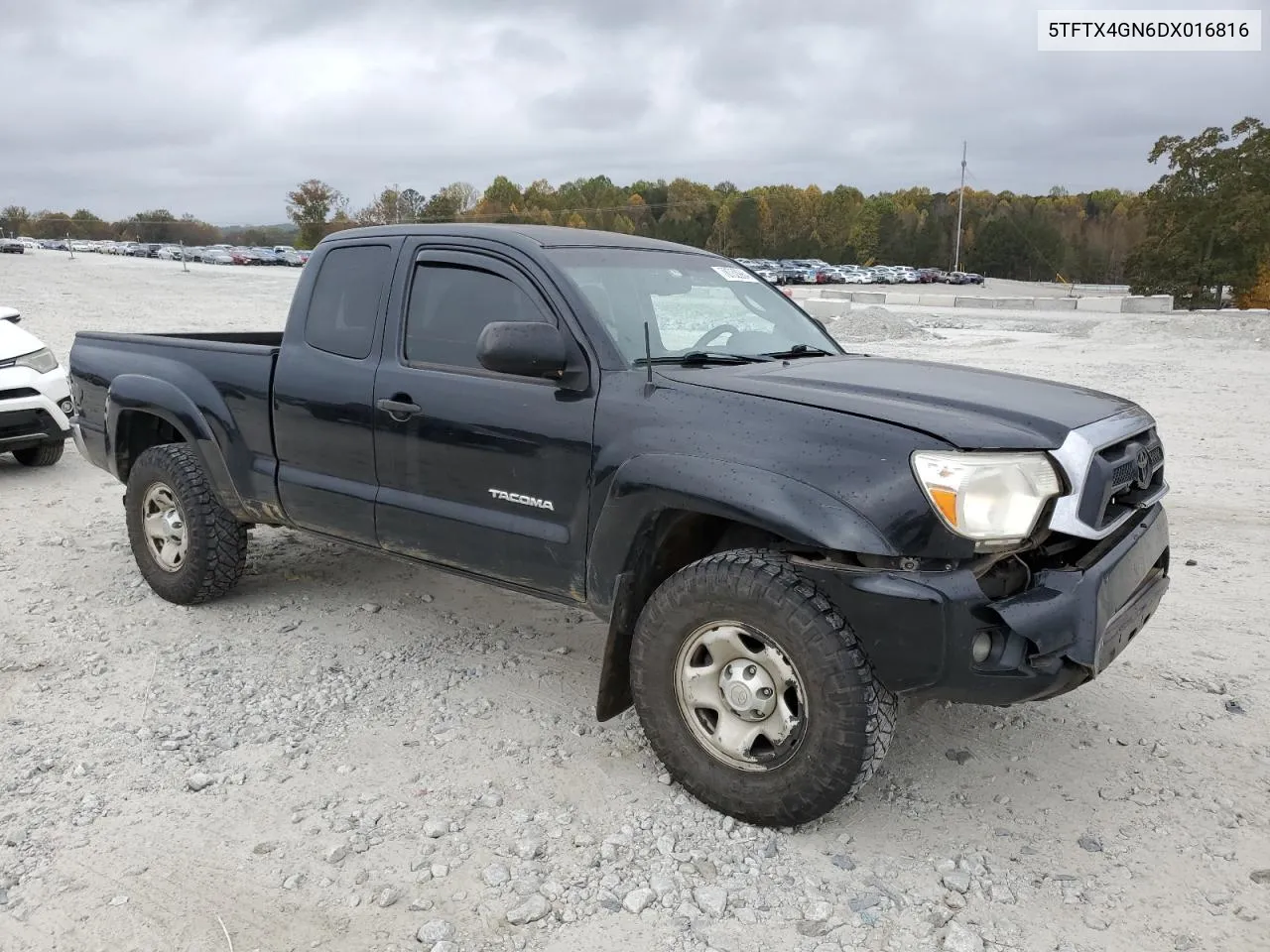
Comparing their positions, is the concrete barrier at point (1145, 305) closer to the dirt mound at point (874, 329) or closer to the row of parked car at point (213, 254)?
the dirt mound at point (874, 329)

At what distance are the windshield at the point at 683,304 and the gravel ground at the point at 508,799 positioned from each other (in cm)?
154

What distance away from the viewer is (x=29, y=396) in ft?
25.5

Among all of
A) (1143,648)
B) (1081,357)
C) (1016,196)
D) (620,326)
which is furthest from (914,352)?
(1016,196)

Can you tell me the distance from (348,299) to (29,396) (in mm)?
4830

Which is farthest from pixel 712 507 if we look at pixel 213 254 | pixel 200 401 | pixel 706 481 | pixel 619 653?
pixel 213 254

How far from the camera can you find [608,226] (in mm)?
101750

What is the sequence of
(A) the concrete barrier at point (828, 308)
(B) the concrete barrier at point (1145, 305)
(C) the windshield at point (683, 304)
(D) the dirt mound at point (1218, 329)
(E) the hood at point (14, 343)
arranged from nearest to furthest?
(C) the windshield at point (683, 304) → (E) the hood at point (14, 343) → (D) the dirt mound at point (1218, 329) → (A) the concrete barrier at point (828, 308) → (B) the concrete barrier at point (1145, 305)

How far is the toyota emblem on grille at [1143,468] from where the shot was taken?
3326 millimetres

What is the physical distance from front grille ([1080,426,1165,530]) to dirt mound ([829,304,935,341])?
19089 mm

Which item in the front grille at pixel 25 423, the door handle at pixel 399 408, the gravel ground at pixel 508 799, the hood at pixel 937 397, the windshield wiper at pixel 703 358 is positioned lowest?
the gravel ground at pixel 508 799

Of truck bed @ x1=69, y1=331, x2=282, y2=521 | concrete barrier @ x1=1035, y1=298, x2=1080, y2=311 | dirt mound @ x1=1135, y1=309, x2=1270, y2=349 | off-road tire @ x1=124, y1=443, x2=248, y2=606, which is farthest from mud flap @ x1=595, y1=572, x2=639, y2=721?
concrete barrier @ x1=1035, y1=298, x2=1080, y2=311

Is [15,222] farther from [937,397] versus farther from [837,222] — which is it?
[937,397]

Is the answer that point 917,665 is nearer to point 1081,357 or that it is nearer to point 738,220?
point 1081,357

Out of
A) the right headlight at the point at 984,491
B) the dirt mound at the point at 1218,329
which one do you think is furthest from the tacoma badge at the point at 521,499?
the dirt mound at the point at 1218,329
